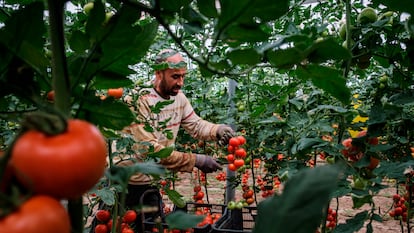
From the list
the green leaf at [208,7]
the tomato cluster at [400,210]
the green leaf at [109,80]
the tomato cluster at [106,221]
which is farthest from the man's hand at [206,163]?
the green leaf at [208,7]

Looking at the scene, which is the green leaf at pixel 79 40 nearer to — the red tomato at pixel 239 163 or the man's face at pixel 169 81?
the red tomato at pixel 239 163

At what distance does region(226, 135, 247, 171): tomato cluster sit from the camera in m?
1.99

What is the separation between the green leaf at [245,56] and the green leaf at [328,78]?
7 centimetres

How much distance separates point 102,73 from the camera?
1.82 feet

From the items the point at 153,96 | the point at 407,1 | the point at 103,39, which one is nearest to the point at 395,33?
the point at 407,1

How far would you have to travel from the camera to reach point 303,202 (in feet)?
0.98

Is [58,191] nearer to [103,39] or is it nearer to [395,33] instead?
[103,39]

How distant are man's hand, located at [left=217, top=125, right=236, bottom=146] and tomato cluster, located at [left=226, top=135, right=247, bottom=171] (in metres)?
0.20

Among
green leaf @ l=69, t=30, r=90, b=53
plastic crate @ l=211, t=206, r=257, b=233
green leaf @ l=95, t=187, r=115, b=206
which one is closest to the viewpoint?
green leaf @ l=69, t=30, r=90, b=53

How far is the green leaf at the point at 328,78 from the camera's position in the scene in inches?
19.8

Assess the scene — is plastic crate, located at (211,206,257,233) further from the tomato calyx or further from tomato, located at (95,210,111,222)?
the tomato calyx

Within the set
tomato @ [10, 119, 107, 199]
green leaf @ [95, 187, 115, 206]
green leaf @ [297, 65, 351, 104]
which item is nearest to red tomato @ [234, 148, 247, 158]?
green leaf @ [95, 187, 115, 206]

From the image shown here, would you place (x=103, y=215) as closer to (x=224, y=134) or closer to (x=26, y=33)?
(x=224, y=134)

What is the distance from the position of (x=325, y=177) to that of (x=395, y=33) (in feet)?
2.92
